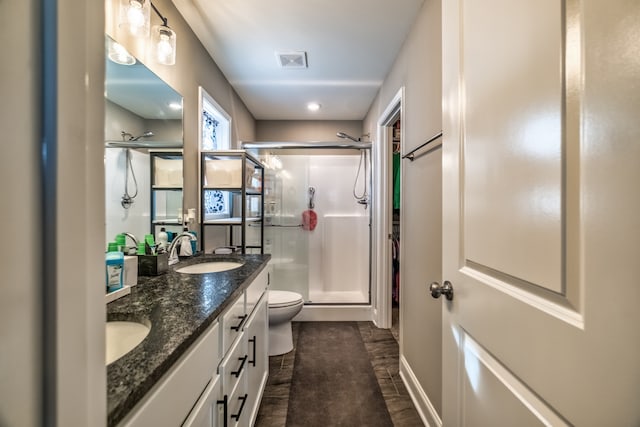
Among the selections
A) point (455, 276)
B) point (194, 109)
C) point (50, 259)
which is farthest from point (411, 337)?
point (194, 109)

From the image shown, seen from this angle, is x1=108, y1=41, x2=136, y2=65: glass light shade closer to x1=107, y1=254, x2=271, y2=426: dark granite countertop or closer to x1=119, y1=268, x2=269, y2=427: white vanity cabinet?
x1=107, y1=254, x2=271, y2=426: dark granite countertop

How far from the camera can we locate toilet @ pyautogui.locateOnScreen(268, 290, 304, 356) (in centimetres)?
226

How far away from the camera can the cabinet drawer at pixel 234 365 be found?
1.03 m

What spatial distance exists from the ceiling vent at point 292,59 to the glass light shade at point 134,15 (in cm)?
103

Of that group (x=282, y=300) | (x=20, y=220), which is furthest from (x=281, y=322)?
(x=20, y=220)

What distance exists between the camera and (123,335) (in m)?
0.85

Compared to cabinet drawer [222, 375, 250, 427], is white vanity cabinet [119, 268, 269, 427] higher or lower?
higher

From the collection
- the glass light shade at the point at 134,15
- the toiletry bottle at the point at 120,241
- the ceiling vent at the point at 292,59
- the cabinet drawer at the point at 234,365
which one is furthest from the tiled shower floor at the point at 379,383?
the ceiling vent at the point at 292,59

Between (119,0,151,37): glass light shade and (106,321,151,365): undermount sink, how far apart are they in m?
1.22

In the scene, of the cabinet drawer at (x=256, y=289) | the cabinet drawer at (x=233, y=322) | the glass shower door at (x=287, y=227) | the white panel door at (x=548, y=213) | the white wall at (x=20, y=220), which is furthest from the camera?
the glass shower door at (x=287, y=227)

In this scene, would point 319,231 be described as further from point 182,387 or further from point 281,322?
point 182,387

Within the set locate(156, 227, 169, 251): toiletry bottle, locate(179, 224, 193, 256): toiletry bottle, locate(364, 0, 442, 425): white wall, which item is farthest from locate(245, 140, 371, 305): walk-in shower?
locate(156, 227, 169, 251): toiletry bottle

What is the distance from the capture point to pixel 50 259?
0.28 meters

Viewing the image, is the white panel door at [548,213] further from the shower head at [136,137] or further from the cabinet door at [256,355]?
the shower head at [136,137]
